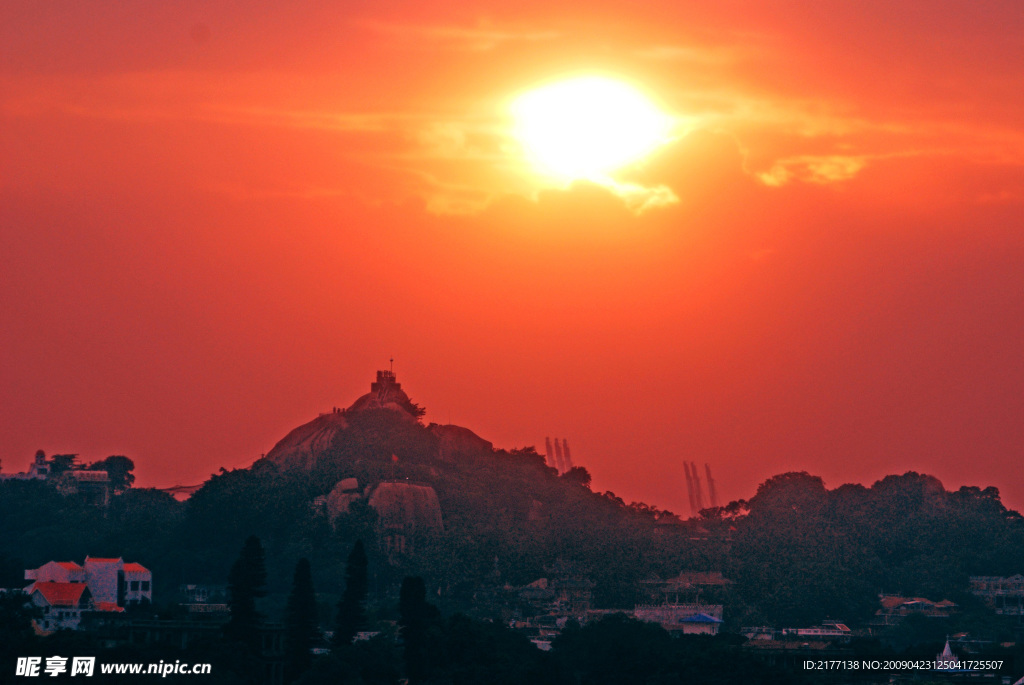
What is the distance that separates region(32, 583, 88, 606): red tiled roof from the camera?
4879 inches

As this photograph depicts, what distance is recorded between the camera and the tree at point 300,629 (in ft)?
335

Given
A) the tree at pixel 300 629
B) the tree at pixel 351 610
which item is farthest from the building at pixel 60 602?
the tree at pixel 300 629

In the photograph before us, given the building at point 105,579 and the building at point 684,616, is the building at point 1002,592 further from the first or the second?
the building at point 105,579

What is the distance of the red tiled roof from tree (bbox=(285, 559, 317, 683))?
24320 mm

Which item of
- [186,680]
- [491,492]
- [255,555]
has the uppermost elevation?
[491,492]

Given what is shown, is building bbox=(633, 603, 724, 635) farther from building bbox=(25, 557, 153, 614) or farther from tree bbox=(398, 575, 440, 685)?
building bbox=(25, 557, 153, 614)

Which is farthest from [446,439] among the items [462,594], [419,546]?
[462,594]

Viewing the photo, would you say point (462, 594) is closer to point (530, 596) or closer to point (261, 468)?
point (530, 596)

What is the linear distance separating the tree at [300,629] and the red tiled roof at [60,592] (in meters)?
24.3

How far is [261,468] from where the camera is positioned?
→ 187750 mm

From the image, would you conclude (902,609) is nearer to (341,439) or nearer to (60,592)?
(341,439)

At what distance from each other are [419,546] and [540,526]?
56.7 feet

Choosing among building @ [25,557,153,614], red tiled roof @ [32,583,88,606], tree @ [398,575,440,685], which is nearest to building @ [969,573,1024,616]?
tree @ [398,575,440,685]

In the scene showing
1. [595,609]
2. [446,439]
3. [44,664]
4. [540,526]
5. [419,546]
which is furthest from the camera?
[446,439]
